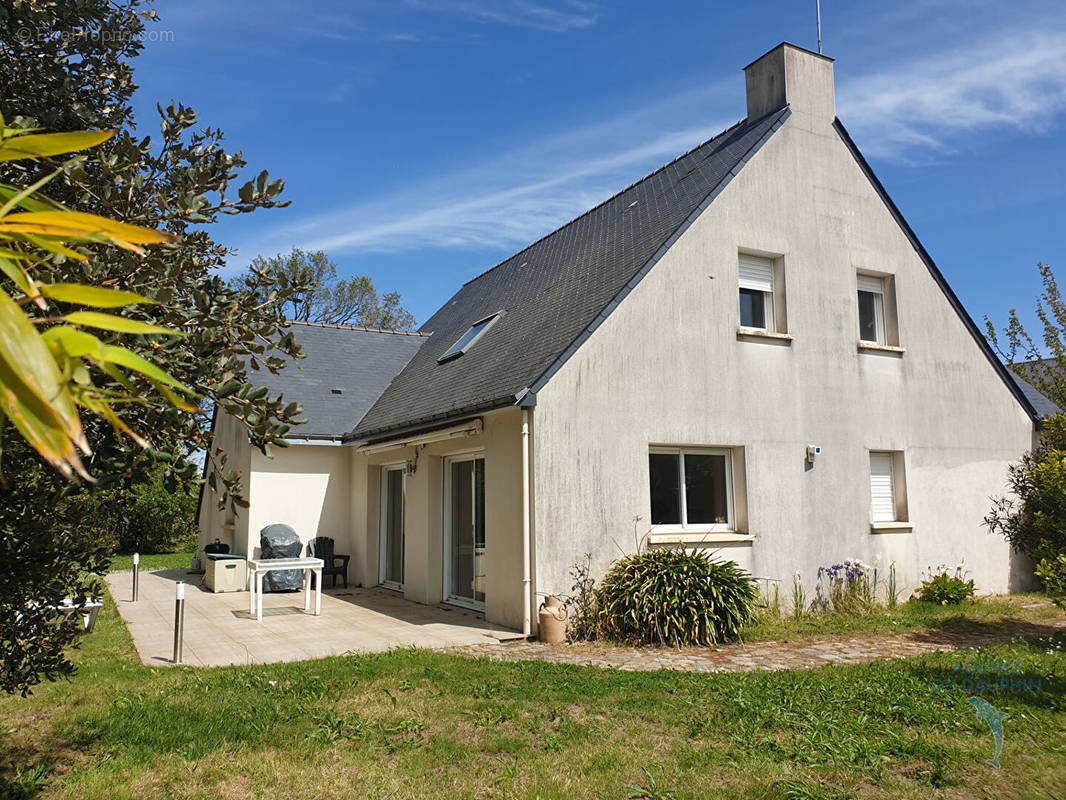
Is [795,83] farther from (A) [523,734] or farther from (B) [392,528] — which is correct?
(A) [523,734]

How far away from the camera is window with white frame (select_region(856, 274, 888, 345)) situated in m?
14.3

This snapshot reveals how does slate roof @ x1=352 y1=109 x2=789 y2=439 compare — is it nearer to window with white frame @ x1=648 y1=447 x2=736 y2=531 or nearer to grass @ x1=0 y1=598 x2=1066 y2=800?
window with white frame @ x1=648 y1=447 x2=736 y2=531

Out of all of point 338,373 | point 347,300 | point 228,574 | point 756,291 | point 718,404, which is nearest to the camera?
point 718,404

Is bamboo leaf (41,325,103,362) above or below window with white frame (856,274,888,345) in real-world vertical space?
below

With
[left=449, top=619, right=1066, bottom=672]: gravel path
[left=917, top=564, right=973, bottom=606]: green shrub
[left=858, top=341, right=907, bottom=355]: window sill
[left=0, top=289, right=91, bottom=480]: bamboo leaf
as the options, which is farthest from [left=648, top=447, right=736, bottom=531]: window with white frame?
[left=0, top=289, right=91, bottom=480]: bamboo leaf

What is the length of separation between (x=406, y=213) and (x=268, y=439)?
796 inches

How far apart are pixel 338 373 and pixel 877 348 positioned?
1210 cm

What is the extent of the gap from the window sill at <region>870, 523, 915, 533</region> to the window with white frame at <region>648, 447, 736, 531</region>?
2800 mm

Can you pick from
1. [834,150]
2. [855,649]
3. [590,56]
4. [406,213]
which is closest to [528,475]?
[855,649]

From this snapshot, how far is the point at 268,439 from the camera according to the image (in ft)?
12.7

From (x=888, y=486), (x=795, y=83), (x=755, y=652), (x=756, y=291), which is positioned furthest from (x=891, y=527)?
(x=795, y=83)

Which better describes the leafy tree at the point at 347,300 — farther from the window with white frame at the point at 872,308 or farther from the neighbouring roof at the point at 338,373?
the window with white frame at the point at 872,308

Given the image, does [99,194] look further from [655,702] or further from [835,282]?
[835,282]

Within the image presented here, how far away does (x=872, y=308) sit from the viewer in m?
14.5
